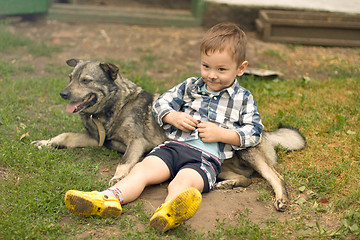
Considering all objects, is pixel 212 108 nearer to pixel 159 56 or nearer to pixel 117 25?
pixel 159 56

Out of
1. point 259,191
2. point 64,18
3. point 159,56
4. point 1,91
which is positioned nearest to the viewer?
point 259,191

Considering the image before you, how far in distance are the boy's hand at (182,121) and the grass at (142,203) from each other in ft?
2.67

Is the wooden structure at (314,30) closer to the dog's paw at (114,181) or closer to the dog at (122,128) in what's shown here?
the dog at (122,128)

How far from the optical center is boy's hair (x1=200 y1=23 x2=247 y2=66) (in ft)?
10.3

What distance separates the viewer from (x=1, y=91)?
5312mm

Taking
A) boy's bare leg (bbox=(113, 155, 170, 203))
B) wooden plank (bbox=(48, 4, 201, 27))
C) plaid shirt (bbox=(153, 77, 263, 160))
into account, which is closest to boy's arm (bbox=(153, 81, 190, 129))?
plaid shirt (bbox=(153, 77, 263, 160))

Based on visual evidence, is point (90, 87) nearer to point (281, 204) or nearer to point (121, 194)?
point (121, 194)

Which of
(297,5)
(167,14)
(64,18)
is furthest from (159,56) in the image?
(297,5)

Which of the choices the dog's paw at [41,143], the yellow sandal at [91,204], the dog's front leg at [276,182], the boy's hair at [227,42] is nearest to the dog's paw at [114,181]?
the yellow sandal at [91,204]

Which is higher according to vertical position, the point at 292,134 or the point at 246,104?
the point at 246,104

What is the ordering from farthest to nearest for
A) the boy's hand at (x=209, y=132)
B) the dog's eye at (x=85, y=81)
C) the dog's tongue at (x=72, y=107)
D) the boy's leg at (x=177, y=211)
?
the dog's eye at (x=85, y=81) < the dog's tongue at (x=72, y=107) < the boy's hand at (x=209, y=132) < the boy's leg at (x=177, y=211)

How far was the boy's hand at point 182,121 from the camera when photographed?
331 cm

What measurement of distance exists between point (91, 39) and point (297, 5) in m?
4.75

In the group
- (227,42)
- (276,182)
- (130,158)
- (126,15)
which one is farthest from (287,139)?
(126,15)
